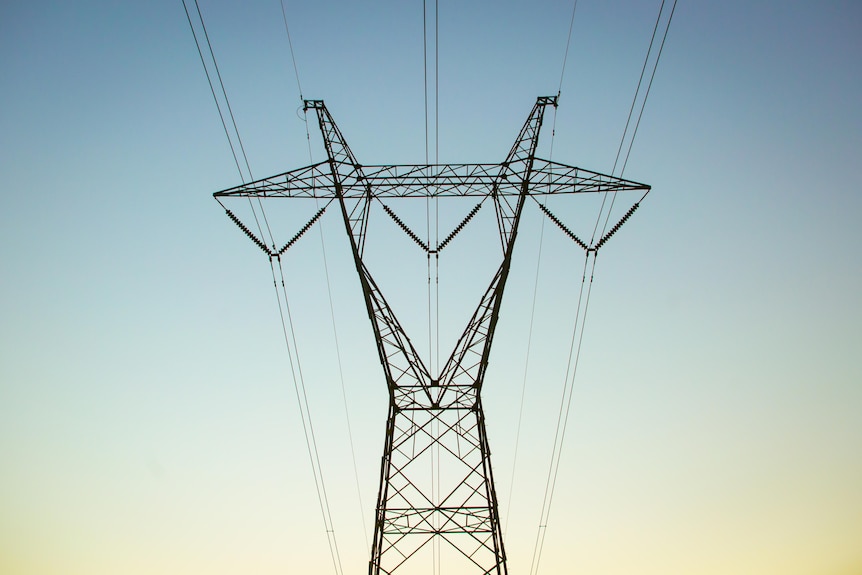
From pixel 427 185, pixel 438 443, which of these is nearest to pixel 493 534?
pixel 438 443

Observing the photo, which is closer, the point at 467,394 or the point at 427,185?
the point at 427,185

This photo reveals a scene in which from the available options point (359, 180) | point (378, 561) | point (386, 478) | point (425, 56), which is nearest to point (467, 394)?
point (386, 478)

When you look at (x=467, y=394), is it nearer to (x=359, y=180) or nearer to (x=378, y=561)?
(x=378, y=561)

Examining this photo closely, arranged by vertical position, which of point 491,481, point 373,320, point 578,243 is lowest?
point 491,481

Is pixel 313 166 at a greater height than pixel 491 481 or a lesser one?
greater

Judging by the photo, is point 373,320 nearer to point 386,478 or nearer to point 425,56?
point 386,478

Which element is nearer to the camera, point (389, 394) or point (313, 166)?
point (313, 166)

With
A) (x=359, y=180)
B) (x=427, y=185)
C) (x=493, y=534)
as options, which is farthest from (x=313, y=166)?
(x=493, y=534)

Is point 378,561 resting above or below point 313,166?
below

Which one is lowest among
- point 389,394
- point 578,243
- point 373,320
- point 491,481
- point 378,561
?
point 378,561
